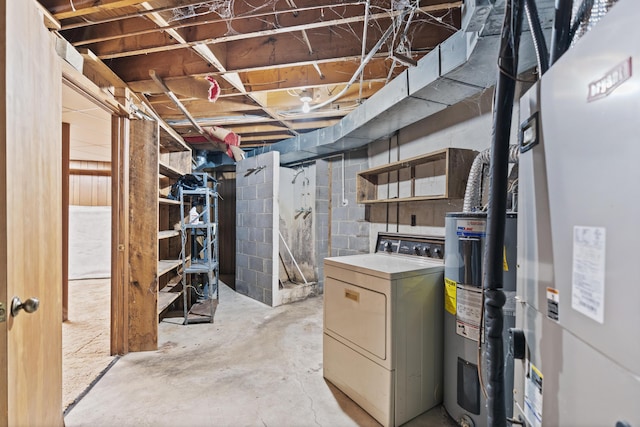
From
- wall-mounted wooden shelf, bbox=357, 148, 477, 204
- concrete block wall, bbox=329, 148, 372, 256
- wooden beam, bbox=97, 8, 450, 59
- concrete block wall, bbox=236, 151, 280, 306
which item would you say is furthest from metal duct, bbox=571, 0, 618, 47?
concrete block wall, bbox=236, 151, 280, 306

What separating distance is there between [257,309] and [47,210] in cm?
273

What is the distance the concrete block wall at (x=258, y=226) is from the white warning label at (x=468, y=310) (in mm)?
2567

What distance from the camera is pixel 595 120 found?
573 mm

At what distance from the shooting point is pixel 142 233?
2553mm

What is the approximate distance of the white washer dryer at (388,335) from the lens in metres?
1.77

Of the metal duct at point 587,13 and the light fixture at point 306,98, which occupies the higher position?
the light fixture at point 306,98

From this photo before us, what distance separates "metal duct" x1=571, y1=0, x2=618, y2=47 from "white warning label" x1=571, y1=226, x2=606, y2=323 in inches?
19.4

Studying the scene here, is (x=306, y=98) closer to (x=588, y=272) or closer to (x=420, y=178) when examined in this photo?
(x=420, y=178)

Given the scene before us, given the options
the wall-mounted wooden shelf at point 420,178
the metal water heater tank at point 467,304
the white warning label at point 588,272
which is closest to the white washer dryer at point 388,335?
the metal water heater tank at point 467,304

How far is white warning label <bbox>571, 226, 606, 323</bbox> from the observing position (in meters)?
0.56

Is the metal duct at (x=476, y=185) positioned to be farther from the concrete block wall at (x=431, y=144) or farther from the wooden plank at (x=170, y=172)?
the wooden plank at (x=170, y=172)

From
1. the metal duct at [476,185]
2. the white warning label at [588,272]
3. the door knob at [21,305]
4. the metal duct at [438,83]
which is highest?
the metal duct at [438,83]

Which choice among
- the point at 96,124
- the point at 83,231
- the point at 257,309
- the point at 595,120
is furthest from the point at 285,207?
the point at 595,120

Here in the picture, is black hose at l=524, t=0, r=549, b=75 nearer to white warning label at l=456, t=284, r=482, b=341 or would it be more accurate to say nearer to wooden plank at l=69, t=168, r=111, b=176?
white warning label at l=456, t=284, r=482, b=341
